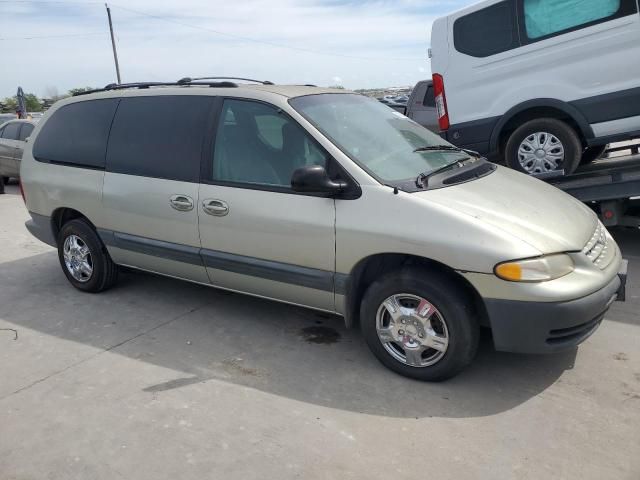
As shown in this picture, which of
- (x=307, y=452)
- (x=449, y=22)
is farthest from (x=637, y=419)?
(x=449, y=22)

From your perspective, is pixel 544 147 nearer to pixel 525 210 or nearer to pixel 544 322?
pixel 525 210

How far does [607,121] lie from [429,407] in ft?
12.7

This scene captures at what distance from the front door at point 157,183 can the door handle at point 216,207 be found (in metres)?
0.11

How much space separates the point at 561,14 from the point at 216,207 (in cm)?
410

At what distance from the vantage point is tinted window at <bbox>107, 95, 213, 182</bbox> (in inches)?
158

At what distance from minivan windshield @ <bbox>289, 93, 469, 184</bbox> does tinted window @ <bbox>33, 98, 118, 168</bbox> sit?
6.07 feet

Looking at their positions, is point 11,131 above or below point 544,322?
above

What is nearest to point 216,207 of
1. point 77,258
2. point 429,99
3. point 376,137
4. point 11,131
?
point 376,137

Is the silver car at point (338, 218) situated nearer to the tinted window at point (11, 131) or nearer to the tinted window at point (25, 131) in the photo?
the tinted window at point (25, 131)

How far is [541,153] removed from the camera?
5789 millimetres

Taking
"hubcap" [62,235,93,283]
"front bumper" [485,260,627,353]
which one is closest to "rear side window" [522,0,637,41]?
"front bumper" [485,260,627,353]

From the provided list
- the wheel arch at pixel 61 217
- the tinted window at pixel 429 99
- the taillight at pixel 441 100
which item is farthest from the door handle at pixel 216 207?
the tinted window at pixel 429 99

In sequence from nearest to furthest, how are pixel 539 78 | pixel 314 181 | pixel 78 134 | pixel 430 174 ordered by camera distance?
pixel 314 181
pixel 430 174
pixel 78 134
pixel 539 78

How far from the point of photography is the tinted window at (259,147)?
11.8 ft
